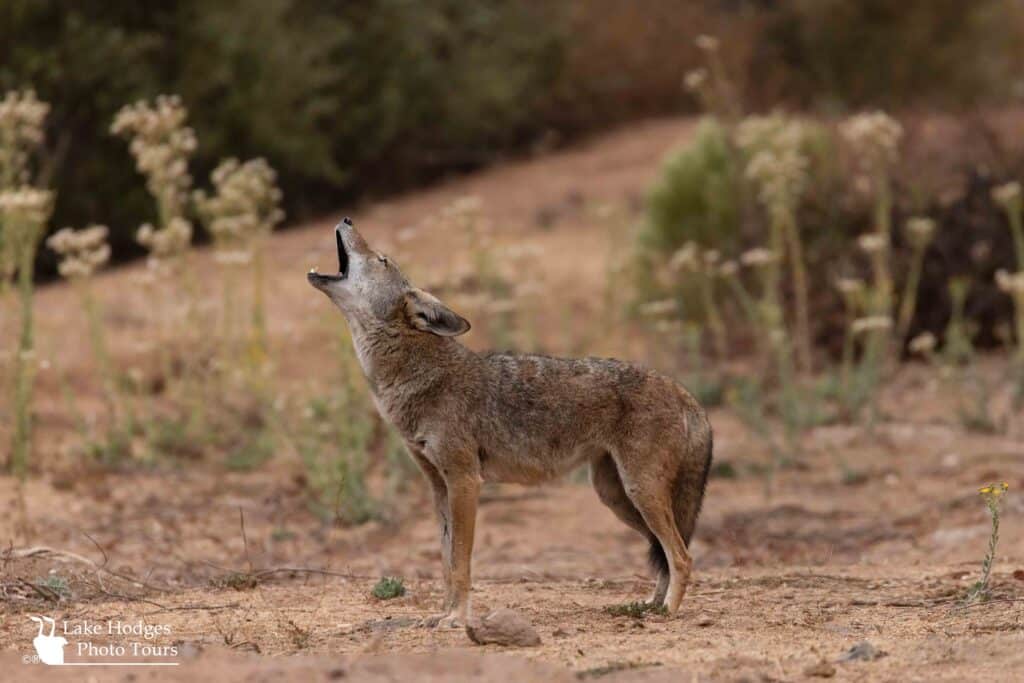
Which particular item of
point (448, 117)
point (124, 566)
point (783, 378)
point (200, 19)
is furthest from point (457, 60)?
point (124, 566)

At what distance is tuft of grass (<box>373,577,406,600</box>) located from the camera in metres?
7.27

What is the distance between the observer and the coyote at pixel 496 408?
268 inches

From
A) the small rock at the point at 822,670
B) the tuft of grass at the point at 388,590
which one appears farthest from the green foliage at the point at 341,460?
the small rock at the point at 822,670

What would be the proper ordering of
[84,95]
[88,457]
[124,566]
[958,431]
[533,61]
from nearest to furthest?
[124,566] < [88,457] < [958,431] < [84,95] < [533,61]

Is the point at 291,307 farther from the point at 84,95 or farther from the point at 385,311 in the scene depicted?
the point at 385,311

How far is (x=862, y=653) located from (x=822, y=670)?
12.8 inches

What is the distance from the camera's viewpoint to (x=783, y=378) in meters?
12.0

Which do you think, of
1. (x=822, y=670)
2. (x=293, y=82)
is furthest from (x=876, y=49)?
(x=822, y=670)

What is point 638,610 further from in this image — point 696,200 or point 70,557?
point 696,200

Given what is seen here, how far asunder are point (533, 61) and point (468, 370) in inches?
734

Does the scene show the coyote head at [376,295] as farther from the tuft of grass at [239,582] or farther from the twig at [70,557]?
the twig at [70,557]

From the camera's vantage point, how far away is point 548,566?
9.20m

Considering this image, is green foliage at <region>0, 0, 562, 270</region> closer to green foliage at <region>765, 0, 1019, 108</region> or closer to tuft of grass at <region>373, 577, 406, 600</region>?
green foliage at <region>765, 0, 1019, 108</region>

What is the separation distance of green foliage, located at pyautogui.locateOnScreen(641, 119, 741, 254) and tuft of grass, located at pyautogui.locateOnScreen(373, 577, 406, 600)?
959cm
